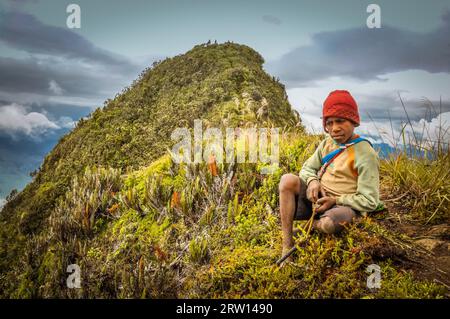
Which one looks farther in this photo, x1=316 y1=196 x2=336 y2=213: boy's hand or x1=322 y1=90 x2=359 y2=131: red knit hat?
x1=316 y1=196 x2=336 y2=213: boy's hand

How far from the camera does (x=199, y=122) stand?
8094 mm

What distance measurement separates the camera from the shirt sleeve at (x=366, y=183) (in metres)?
3.31

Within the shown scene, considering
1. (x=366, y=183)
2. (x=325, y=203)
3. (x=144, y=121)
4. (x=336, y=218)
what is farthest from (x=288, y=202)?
(x=144, y=121)

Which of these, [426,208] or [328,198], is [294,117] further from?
[328,198]

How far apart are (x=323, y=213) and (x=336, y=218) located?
20 centimetres

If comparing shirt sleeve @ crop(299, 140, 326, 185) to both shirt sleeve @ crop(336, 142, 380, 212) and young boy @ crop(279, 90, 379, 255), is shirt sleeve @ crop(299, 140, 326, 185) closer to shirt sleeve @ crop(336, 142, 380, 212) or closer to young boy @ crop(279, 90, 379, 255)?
young boy @ crop(279, 90, 379, 255)

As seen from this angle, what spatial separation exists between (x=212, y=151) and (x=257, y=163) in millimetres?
777

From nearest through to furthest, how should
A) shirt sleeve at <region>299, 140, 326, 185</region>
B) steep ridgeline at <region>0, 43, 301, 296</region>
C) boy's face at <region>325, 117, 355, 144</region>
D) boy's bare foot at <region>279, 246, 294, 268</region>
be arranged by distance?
boy's face at <region>325, 117, 355, 144</region> → boy's bare foot at <region>279, 246, 294, 268</region> → shirt sleeve at <region>299, 140, 326, 185</region> → steep ridgeline at <region>0, 43, 301, 296</region>

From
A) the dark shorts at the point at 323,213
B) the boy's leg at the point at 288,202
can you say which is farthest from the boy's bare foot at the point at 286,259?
the dark shorts at the point at 323,213

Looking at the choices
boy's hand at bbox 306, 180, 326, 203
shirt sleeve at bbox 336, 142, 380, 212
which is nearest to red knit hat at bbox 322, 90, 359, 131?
shirt sleeve at bbox 336, 142, 380, 212

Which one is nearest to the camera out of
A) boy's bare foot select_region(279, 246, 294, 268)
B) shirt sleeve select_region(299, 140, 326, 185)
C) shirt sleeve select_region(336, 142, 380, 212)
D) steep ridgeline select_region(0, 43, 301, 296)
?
shirt sleeve select_region(336, 142, 380, 212)

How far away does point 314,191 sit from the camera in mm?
3541

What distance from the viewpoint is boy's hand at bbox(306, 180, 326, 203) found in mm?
3541
